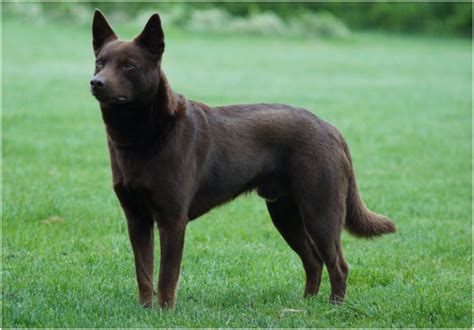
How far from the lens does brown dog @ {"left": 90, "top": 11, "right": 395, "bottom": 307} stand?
480 centimetres

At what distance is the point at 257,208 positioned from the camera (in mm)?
8438

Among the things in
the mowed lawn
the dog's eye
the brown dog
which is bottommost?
the mowed lawn

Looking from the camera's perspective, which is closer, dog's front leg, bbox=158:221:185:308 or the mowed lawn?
dog's front leg, bbox=158:221:185:308

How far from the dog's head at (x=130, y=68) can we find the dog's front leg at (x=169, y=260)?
0.76m

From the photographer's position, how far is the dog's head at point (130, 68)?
4625 millimetres

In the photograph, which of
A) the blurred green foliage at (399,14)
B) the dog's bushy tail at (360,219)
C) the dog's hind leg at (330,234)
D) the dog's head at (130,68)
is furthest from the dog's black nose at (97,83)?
the blurred green foliage at (399,14)

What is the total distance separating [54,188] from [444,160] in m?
5.46

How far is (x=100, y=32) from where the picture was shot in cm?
505

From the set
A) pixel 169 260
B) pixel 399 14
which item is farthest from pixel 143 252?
pixel 399 14

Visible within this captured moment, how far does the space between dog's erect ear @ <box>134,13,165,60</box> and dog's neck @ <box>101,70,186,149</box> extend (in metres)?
0.14

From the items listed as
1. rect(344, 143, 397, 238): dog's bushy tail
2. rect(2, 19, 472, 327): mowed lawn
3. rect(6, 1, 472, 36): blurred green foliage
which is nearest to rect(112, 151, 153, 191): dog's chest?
rect(2, 19, 472, 327): mowed lawn

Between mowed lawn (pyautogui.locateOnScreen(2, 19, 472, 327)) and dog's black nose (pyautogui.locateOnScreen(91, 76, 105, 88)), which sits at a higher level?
dog's black nose (pyautogui.locateOnScreen(91, 76, 105, 88))

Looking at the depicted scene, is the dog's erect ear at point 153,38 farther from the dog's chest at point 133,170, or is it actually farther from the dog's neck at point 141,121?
the dog's chest at point 133,170

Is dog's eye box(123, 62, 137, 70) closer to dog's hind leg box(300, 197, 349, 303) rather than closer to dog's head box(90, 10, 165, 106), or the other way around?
dog's head box(90, 10, 165, 106)
